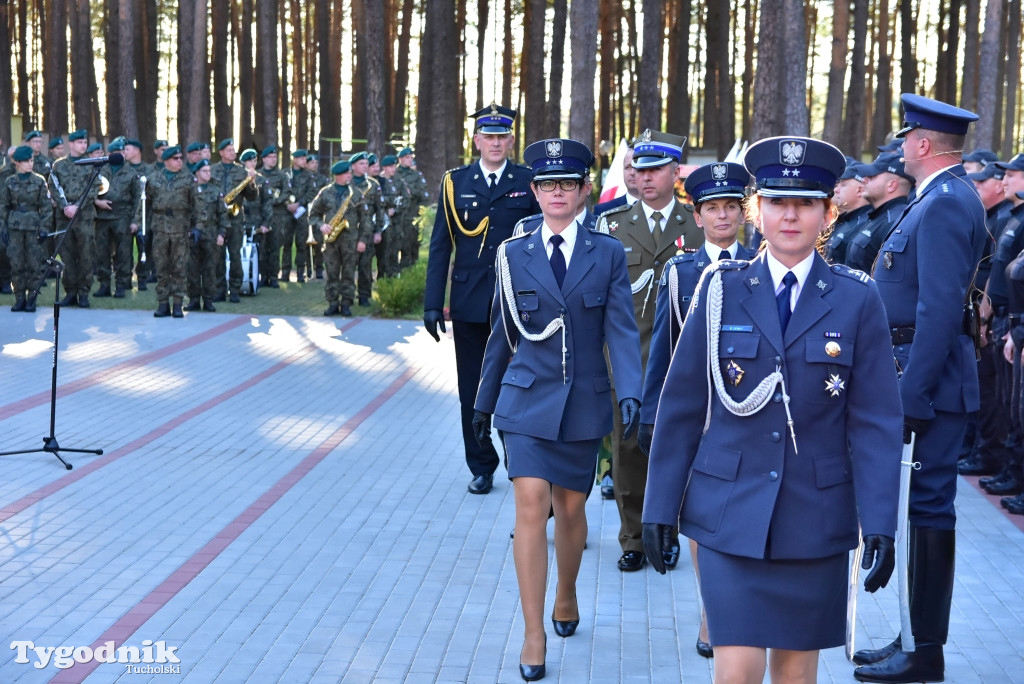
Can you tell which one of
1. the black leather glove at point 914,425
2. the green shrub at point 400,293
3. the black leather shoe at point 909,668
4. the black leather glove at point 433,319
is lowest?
the black leather shoe at point 909,668

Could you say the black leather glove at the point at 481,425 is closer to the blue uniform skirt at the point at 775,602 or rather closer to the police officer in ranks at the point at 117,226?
the blue uniform skirt at the point at 775,602

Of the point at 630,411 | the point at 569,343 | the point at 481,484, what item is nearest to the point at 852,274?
the point at 630,411

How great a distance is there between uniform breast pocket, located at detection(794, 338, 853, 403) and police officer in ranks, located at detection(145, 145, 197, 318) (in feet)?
49.1

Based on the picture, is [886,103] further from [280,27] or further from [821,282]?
[821,282]

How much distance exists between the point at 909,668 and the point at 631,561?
191 centimetres

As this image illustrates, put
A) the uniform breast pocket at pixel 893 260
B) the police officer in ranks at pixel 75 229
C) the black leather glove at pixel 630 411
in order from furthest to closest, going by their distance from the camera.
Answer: the police officer in ranks at pixel 75 229, the black leather glove at pixel 630 411, the uniform breast pocket at pixel 893 260

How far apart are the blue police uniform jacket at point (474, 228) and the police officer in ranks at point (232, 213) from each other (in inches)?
485

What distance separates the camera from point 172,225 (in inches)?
695

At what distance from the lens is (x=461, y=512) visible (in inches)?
317

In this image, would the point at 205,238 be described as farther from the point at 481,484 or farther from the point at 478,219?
the point at 478,219

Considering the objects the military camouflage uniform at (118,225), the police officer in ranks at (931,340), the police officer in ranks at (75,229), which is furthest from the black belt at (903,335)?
the military camouflage uniform at (118,225)

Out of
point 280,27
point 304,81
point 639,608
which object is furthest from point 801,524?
point 304,81

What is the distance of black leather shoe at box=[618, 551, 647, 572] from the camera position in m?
6.86

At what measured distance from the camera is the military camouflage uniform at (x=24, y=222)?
17578 millimetres
